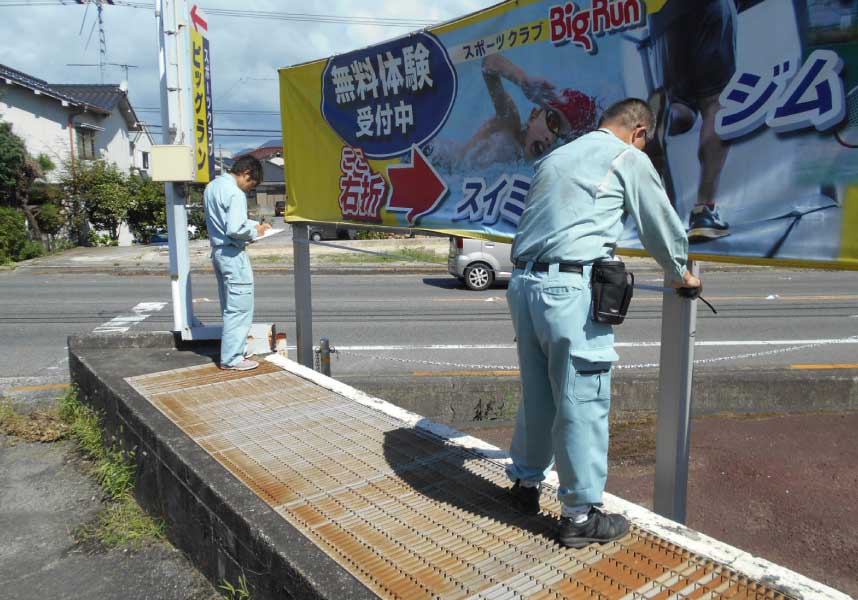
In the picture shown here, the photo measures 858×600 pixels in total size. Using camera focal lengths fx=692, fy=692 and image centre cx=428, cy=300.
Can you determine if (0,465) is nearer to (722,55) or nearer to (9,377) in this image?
(9,377)

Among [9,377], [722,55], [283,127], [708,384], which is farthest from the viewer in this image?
[9,377]

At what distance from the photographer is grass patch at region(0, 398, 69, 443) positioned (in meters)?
5.41

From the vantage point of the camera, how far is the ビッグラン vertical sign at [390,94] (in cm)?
489

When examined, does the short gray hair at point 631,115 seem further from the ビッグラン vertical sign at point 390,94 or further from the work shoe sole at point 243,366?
the work shoe sole at point 243,366

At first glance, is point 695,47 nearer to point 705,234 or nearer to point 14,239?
point 705,234

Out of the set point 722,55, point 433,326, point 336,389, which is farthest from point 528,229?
point 433,326

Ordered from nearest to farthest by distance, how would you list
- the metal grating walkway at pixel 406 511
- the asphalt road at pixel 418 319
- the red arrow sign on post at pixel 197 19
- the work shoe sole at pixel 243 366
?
the metal grating walkway at pixel 406 511 → the work shoe sole at pixel 243 366 → the red arrow sign on post at pixel 197 19 → the asphalt road at pixel 418 319

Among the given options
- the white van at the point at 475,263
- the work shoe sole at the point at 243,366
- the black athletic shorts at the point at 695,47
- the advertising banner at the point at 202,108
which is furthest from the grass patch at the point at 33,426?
the white van at the point at 475,263

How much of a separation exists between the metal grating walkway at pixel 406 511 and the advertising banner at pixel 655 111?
137 centimetres

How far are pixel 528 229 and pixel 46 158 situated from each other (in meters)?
27.9

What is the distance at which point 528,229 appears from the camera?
279 centimetres

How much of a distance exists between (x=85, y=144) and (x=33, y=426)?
27.6 metres

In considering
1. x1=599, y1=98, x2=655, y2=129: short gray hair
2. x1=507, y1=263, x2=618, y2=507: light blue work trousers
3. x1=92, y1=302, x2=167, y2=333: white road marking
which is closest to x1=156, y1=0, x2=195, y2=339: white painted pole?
x1=507, y1=263, x2=618, y2=507: light blue work trousers

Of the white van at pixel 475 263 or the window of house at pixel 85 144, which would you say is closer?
the white van at pixel 475 263
